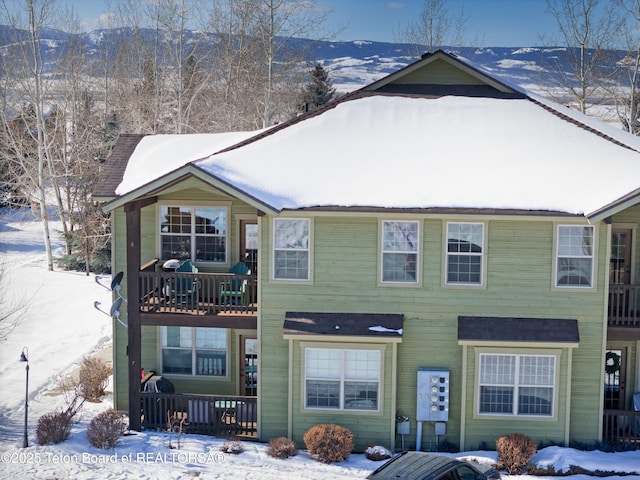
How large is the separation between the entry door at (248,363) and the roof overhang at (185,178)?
4958mm

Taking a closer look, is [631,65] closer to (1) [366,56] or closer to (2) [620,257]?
(2) [620,257]

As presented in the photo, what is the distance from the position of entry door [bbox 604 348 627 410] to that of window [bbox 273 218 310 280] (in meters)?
8.68

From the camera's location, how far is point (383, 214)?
1841cm

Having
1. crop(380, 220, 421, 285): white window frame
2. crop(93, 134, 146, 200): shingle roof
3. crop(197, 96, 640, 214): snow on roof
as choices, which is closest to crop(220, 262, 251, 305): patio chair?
crop(197, 96, 640, 214): snow on roof

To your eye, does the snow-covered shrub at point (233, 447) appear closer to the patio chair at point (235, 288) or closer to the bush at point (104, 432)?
the bush at point (104, 432)

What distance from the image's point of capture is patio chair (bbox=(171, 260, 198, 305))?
19.5 metres

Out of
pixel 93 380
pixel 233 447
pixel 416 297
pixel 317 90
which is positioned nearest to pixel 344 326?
pixel 416 297

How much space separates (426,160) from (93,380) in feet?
37.5

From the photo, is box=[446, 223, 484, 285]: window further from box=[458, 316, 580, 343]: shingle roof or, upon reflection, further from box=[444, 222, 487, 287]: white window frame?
box=[458, 316, 580, 343]: shingle roof

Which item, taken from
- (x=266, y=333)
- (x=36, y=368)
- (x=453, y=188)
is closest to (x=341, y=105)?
(x=453, y=188)

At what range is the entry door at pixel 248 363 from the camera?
21.5 m

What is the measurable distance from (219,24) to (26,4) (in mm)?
12089

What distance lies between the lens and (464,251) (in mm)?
18984

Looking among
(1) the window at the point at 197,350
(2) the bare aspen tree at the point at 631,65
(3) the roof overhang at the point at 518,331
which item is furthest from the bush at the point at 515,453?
(2) the bare aspen tree at the point at 631,65
